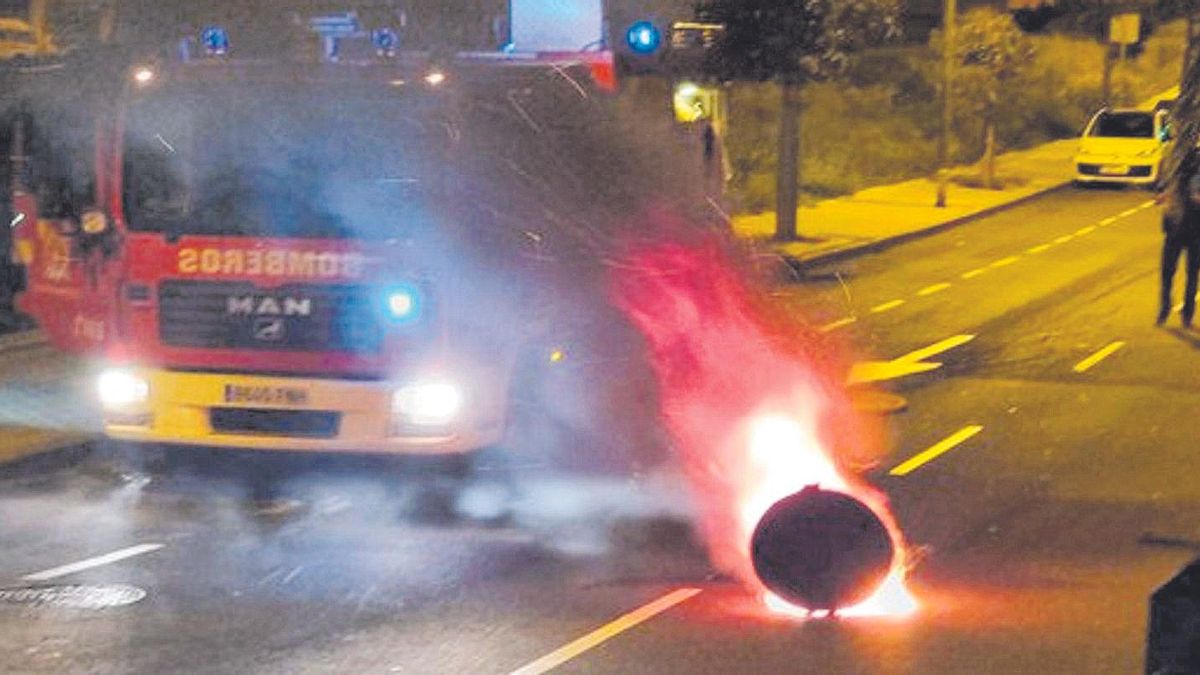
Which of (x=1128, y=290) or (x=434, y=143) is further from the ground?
(x=434, y=143)

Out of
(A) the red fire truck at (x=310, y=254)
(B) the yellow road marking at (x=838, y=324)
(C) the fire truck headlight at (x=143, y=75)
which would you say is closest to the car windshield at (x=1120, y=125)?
(B) the yellow road marking at (x=838, y=324)

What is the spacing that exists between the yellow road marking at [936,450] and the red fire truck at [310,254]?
2.41 metres

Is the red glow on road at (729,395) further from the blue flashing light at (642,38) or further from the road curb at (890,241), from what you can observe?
the road curb at (890,241)

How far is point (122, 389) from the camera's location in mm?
10109

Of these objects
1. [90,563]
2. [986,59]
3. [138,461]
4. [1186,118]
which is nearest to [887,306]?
[138,461]

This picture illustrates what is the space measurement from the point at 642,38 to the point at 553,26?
2.61 feet

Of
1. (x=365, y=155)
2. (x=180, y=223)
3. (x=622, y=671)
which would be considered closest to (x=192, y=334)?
(x=180, y=223)

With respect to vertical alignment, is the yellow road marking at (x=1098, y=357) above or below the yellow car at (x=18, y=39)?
below

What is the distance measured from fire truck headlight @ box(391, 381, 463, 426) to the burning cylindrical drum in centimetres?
231

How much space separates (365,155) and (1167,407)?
262 inches

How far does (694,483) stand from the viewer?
34.9ft

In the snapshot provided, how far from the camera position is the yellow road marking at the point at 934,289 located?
69.7ft

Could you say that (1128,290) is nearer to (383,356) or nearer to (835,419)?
(835,419)

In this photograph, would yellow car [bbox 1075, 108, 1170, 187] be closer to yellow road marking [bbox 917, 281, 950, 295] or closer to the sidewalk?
the sidewalk
